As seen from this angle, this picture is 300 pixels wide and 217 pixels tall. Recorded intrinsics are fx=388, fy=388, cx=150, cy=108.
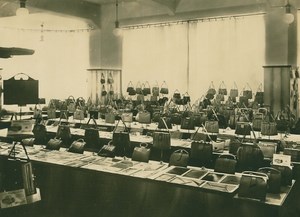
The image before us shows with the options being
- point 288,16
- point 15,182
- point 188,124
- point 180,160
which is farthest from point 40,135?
Result: point 288,16

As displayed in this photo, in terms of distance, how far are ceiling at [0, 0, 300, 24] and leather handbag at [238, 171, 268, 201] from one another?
9.50 m

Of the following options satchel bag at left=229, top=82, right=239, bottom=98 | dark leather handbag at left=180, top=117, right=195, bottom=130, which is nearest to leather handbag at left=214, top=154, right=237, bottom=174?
dark leather handbag at left=180, top=117, right=195, bottom=130

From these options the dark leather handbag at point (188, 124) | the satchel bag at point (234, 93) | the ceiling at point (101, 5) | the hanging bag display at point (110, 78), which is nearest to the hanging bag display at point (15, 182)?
the dark leather handbag at point (188, 124)

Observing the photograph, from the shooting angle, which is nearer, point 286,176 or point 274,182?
point 274,182

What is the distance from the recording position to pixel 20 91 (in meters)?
2.94

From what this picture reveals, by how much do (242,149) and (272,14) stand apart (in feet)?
26.3

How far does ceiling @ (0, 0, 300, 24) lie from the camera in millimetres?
12452

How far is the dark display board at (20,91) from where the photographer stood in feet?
9.49

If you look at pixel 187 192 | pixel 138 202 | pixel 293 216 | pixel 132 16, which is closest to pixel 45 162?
pixel 138 202

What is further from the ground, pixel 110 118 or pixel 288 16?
pixel 288 16

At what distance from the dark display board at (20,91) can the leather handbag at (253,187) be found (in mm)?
2316

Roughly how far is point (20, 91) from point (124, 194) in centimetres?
252

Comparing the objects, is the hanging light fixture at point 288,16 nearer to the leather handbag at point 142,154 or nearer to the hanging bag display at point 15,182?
the leather handbag at point 142,154

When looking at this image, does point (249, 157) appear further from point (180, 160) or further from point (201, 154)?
point (180, 160)
